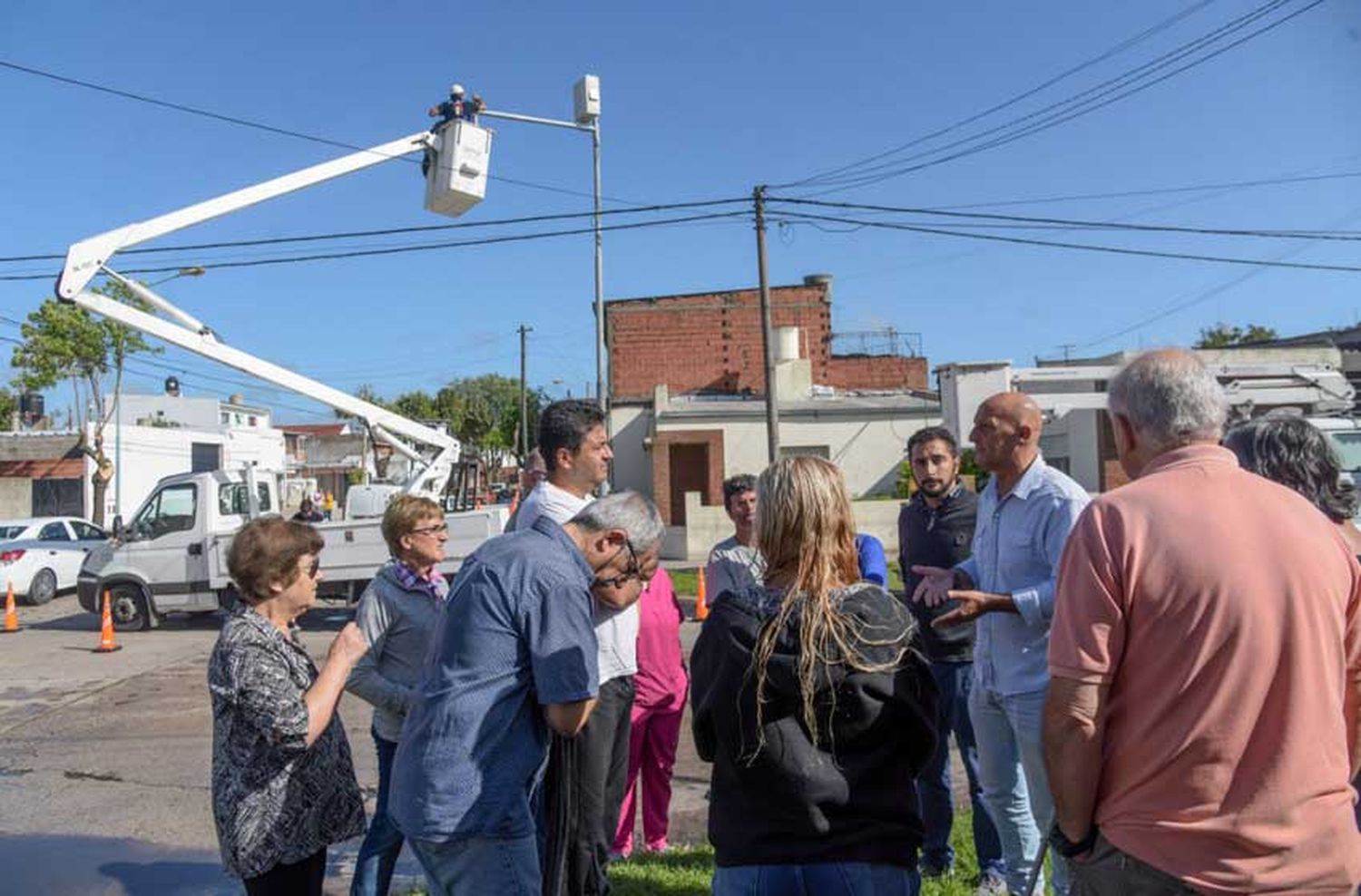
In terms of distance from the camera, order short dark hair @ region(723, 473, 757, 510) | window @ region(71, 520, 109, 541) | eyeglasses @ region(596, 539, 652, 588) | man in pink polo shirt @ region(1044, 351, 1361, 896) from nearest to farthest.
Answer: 1. man in pink polo shirt @ region(1044, 351, 1361, 896)
2. eyeglasses @ region(596, 539, 652, 588)
3. short dark hair @ region(723, 473, 757, 510)
4. window @ region(71, 520, 109, 541)

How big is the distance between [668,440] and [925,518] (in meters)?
22.8

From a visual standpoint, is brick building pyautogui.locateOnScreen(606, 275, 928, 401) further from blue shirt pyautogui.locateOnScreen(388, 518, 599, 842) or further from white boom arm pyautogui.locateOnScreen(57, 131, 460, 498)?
blue shirt pyautogui.locateOnScreen(388, 518, 599, 842)

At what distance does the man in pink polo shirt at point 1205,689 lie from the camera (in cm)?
212

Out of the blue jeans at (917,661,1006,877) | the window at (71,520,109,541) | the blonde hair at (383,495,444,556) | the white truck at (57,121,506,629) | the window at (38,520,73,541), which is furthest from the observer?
the window at (71,520,109,541)

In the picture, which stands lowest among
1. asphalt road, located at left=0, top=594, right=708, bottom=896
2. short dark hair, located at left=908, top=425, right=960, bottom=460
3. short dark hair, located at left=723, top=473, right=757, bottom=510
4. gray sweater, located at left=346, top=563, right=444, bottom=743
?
asphalt road, located at left=0, top=594, right=708, bottom=896

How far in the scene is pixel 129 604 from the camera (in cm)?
1560

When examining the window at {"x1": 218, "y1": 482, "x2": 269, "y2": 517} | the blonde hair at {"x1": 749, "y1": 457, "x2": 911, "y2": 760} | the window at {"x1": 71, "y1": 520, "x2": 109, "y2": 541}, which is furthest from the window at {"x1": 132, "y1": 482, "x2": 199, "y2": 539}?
the blonde hair at {"x1": 749, "y1": 457, "x2": 911, "y2": 760}

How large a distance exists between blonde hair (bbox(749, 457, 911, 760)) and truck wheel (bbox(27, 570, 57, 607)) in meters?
20.9

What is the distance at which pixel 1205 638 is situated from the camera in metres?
2.13

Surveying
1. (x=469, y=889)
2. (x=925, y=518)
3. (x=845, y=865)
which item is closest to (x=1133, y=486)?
(x=845, y=865)

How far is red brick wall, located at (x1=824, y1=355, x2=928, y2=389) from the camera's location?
37969 millimetres

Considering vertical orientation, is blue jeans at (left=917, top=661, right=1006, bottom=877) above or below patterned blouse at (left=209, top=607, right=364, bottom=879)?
below

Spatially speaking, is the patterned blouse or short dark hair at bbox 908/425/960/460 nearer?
the patterned blouse

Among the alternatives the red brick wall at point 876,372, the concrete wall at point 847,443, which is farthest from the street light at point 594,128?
the red brick wall at point 876,372
